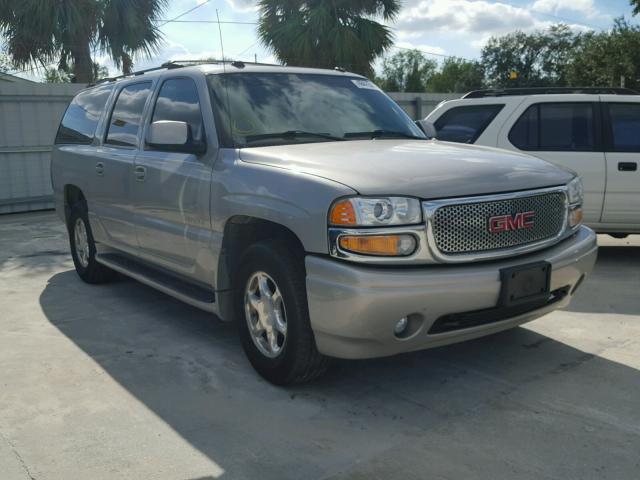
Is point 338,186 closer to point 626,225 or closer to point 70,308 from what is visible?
point 70,308

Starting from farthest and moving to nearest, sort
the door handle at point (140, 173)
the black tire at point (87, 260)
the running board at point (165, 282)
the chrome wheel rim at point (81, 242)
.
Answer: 1. the chrome wheel rim at point (81, 242)
2. the black tire at point (87, 260)
3. the door handle at point (140, 173)
4. the running board at point (165, 282)

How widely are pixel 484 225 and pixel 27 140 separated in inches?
419

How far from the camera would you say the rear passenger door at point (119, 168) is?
5285 mm

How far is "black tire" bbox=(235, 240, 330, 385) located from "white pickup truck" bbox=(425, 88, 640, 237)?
3.99m

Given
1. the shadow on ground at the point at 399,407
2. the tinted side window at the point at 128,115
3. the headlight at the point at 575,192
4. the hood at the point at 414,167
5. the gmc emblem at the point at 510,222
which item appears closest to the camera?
the shadow on ground at the point at 399,407

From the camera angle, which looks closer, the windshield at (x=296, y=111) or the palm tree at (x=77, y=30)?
the windshield at (x=296, y=111)

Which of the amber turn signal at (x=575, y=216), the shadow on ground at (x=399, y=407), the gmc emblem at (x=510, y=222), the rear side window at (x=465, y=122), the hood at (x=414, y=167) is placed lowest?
the shadow on ground at (x=399, y=407)

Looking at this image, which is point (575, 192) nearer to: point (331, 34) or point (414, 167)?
point (414, 167)

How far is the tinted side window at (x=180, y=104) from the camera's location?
4543 millimetres

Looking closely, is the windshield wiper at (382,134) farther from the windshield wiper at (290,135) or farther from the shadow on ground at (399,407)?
the shadow on ground at (399,407)

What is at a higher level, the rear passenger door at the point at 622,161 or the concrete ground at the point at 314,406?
the rear passenger door at the point at 622,161

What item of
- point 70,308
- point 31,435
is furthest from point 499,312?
point 70,308

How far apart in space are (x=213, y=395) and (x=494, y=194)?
6.14 ft

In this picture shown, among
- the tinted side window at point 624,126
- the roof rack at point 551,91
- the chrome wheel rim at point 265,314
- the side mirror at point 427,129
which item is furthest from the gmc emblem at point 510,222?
the roof rack at point 551,91
